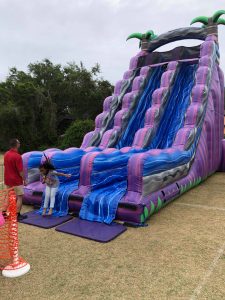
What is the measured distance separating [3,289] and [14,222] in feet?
2.50

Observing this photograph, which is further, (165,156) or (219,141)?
(219,141)

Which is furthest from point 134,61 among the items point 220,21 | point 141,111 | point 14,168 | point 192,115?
point 14,168

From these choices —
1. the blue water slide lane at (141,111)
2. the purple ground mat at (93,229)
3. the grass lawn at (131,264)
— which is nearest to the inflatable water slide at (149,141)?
the blue water slide lane at (141,111)

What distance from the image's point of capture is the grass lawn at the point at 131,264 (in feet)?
10.0

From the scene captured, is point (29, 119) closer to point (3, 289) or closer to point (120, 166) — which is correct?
point (120, 166)

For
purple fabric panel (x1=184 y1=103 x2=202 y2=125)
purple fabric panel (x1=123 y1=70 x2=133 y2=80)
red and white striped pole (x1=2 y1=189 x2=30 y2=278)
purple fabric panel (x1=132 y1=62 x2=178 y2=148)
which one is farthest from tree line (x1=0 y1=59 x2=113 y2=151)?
red and white striped pole (x1=2 y1=189 x2=30 y2=278)

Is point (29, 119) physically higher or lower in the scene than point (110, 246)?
higher

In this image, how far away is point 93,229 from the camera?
15.7 ft

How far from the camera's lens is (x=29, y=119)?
779 inches

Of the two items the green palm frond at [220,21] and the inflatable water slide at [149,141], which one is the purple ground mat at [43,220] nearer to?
the inflatable water slide at [149,141]

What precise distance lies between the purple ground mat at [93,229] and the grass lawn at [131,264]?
0.11 meters

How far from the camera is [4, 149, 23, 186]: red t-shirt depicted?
5.03 meters

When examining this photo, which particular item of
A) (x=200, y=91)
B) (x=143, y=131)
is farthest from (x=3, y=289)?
(x=200, y=91)

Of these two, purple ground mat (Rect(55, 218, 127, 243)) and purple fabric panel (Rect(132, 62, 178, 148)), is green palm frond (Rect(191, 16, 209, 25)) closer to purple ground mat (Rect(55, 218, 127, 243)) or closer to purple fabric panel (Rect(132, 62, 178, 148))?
purple fabric panel (Rect(132, 62, 178, 148))
